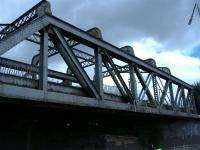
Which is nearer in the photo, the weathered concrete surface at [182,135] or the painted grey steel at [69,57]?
the painted grey steel at [69,57]

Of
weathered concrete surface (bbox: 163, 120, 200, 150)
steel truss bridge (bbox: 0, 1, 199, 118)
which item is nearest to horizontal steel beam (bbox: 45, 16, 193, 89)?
steel truss bridge (bbox: 0, 1, 199, 118)

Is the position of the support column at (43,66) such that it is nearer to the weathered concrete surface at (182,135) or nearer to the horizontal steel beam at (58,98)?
the horizontal steel beam at (58,98)

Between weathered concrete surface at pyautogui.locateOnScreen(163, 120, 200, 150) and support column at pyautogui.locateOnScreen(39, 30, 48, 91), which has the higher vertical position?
support column at pyautogui.locateOnScreen(39, 30, 48, 91)

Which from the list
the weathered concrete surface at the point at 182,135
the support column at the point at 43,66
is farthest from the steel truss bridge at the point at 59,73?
the weathered concrete surface at the point at 182,135

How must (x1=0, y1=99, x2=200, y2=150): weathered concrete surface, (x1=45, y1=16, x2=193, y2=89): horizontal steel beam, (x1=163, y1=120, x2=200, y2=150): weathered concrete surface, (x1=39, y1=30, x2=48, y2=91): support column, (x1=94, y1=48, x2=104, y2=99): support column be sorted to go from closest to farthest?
Result: (x1=39, y1=30, x2=48, y2=91): support column → (x1=45, y1=16, x2=193, y2=89): horizontal steel beam → (x1=0, y1=99, x2=200, y2=150): weathered concrete surface → (x1=94, y1=48, x2=104, y2=99): support column → (x1=163, y1=120, x2=200, y2=150): weathered concrete surface

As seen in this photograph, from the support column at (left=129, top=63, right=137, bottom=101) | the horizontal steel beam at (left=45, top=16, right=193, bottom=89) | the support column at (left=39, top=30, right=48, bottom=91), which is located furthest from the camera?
the support column at (left=129, top=63, right=137, bottom=101)

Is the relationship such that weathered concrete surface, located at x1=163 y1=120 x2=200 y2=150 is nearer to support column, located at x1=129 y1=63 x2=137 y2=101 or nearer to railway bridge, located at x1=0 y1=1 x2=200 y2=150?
railway bridge, located at x1=0 y1=1 x2=200 y2=150

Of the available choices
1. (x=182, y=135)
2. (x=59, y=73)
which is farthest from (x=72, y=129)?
(x=182, y=135)

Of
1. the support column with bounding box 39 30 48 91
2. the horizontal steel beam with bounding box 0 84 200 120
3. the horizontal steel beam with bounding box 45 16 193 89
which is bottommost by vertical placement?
the horizontal steel beam with bounding box 0 84 200 120

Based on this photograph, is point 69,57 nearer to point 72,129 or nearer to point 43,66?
point 43,66

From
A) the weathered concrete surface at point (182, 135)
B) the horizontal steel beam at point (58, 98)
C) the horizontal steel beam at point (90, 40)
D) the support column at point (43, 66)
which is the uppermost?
the horizontal steel beam at point (90, 40)

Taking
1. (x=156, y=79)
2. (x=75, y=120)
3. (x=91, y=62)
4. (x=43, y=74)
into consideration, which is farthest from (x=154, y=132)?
(x=43, y=74)

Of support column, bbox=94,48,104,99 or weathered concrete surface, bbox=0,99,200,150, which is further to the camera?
support column, bbox=94,48,104,99

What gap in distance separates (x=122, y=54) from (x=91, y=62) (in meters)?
9.59
